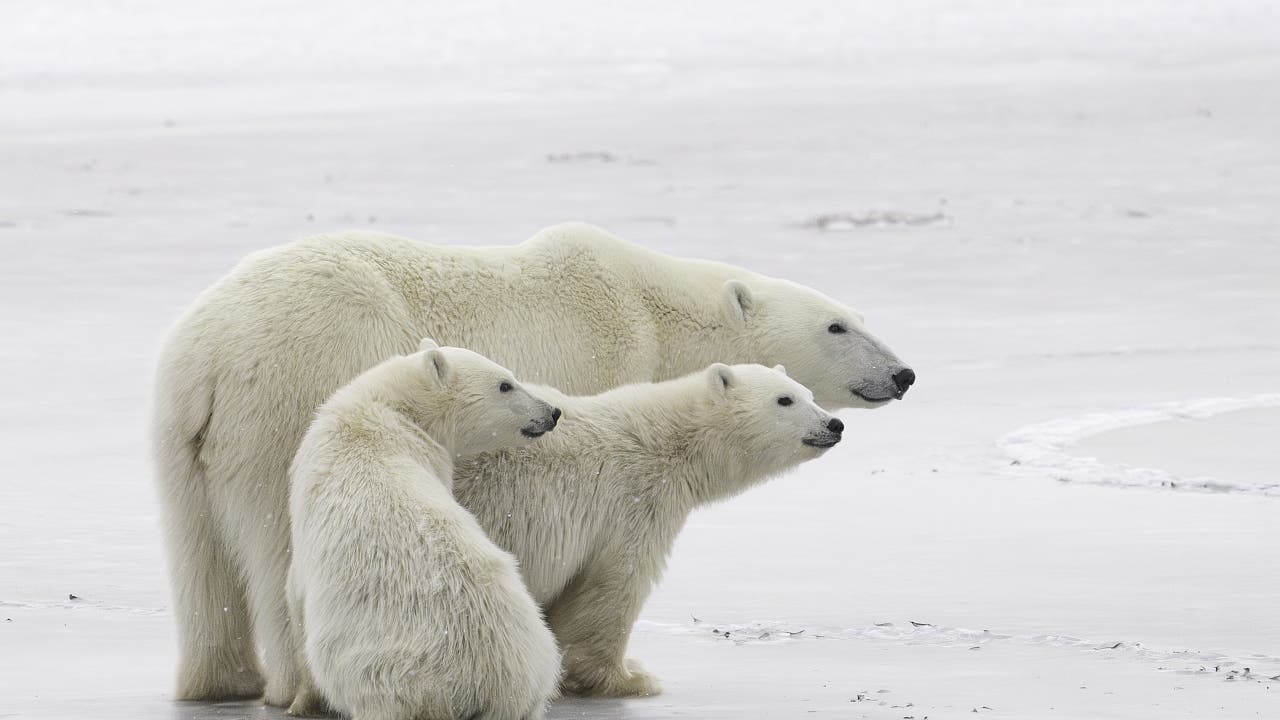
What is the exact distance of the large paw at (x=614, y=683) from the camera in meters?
5.22

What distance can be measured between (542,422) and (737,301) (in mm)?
1108

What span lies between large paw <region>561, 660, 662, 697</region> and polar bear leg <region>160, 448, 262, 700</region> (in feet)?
2.99

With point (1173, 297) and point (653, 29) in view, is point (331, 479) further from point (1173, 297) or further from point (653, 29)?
point (653, 29)

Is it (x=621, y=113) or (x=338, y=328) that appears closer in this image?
(x=338, y=328)

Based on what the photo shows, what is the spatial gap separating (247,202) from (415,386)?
50.0 feet

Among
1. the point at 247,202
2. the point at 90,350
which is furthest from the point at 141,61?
the point at 90,350

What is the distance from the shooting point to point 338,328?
5.29m

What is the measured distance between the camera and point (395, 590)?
4594 mm

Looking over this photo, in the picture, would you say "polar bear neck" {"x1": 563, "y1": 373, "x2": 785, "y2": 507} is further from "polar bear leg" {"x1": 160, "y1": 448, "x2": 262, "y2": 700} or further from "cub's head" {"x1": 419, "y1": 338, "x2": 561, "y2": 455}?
"polar bear leg" {"x1": 160, "y1": 448, "x2": 262, "y2": 700}

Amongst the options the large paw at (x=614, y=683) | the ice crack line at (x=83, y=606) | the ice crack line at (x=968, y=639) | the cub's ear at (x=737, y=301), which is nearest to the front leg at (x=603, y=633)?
the large paw at (x=614, y=683)

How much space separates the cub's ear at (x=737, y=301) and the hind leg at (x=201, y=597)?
1.68 meters

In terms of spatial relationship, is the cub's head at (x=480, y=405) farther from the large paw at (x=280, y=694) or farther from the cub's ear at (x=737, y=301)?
the cub's ear at (x=737, y=301)

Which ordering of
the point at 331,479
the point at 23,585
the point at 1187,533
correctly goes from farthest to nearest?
the point at 1187,533 < the point at 23,585 < the point at 331,479

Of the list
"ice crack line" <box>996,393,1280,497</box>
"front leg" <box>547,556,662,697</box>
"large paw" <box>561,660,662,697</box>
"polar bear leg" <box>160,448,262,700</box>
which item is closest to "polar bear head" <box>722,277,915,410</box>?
"front leg" <box>547,556,662,697</box>
